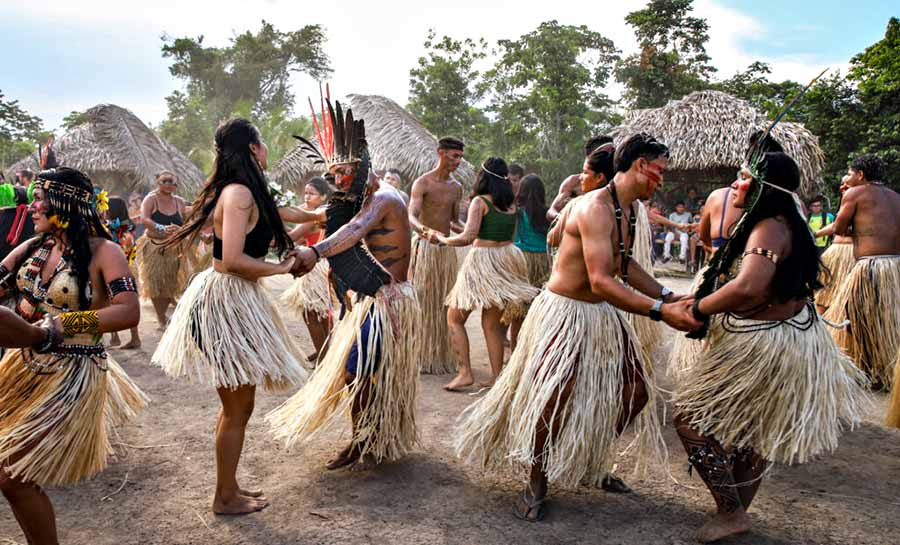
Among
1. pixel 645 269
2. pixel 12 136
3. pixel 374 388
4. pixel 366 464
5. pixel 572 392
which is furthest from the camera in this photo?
pixel 12 136

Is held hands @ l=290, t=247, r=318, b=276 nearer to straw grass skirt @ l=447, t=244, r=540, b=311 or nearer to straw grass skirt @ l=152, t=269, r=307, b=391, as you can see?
straw grass skirt @ l=152, t=269, r=307, b=391

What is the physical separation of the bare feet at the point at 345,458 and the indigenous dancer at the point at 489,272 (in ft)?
5.13

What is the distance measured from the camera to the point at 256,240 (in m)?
2.88

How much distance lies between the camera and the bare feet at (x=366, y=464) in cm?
334

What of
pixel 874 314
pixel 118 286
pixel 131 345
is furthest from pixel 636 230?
pixel 131 345

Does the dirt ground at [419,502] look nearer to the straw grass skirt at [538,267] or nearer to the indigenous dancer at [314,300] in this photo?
the indigenous dancer at [314,300]

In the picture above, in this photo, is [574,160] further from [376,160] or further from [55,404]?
[55,404]

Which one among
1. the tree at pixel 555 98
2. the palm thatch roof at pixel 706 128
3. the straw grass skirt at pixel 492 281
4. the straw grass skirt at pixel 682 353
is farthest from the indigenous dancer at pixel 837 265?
the tree at pixel 555 98

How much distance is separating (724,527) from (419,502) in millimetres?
1297

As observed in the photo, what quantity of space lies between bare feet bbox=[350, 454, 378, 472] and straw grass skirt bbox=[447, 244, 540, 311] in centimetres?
174

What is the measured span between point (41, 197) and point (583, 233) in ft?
6.94

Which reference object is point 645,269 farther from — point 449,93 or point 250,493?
point 449,93

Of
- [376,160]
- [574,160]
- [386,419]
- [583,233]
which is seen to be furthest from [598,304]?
[574,160]

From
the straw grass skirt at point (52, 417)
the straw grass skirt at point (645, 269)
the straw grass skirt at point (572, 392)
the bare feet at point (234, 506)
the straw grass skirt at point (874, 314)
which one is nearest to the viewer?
the straw grass skirt at point (52, 417)
